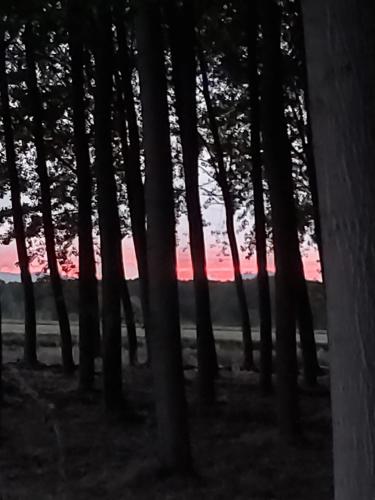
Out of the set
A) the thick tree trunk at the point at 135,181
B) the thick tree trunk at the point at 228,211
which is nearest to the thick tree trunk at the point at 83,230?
the thick tree trunk at the point at 135,181

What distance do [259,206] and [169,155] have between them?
6.20 metres

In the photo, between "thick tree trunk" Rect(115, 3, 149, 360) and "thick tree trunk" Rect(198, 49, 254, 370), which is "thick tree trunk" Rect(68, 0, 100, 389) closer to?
"thick tree trunk" Rect(115, 3, 149, 360)

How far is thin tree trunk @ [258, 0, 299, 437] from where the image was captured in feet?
26.0

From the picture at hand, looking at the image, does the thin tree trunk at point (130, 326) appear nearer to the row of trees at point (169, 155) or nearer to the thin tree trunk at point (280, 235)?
the row of trees at point (169, 155)

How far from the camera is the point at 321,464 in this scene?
7.29 m

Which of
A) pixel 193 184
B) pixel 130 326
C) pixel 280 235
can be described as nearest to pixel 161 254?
pixel 280 235

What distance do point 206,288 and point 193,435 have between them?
2526 millimetres

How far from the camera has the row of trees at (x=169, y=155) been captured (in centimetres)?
651

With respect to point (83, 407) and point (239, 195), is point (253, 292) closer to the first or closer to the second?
point (239, 195)

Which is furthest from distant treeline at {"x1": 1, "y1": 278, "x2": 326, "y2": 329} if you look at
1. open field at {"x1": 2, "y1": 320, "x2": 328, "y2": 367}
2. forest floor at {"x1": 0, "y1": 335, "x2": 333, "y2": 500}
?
forest floor at {"x1": 0, "y1": 335, "x2": 333, "y2": 500}

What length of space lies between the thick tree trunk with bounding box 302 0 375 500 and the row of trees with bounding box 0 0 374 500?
1 centimetres

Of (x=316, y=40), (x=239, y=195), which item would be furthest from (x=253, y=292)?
→ (x=316, y=40)

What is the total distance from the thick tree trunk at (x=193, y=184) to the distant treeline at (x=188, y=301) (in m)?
12.9

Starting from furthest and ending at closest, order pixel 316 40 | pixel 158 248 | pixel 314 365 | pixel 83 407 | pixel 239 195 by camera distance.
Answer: pixel 239 195 < pixel 314 365 < pixel 83 407 < pixel 158 248 < pixel 316 40
